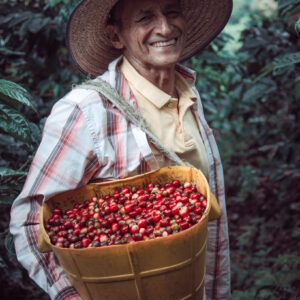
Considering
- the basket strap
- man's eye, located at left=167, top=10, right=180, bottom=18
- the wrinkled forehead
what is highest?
the wrinkled forehead

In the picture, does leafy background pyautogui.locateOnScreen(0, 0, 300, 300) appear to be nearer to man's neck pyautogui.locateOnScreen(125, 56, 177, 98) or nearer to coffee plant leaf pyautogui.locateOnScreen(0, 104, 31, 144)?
coffee plant leaf pyautogui.locateOnScreen(0, 104, 31, 144)

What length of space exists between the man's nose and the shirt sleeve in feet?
1.65

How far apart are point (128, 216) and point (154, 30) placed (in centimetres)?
82

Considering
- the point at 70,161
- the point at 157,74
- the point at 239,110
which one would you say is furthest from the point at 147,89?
the point at 239,110

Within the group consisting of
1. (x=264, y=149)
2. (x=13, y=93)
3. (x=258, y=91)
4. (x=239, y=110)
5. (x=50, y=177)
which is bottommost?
(x=239, y=110)

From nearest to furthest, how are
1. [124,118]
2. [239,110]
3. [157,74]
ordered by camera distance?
1. [124,118]
2. [157,74]
3. [239,110]

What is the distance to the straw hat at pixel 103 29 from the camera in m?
1.64

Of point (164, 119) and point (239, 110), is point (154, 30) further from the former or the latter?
point (239, 110)

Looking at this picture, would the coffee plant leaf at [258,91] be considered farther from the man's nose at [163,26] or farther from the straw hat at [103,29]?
the man's nose at [163,26]

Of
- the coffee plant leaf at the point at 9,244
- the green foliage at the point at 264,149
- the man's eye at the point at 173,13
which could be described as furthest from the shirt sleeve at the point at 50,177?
the green foliage at the point at 264,149

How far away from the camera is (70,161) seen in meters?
1.39

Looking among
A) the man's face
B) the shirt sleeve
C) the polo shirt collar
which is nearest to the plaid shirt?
the shirt sleeve

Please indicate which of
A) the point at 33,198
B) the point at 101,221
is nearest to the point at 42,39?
the point at 33,198

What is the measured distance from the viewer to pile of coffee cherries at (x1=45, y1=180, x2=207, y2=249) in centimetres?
117
